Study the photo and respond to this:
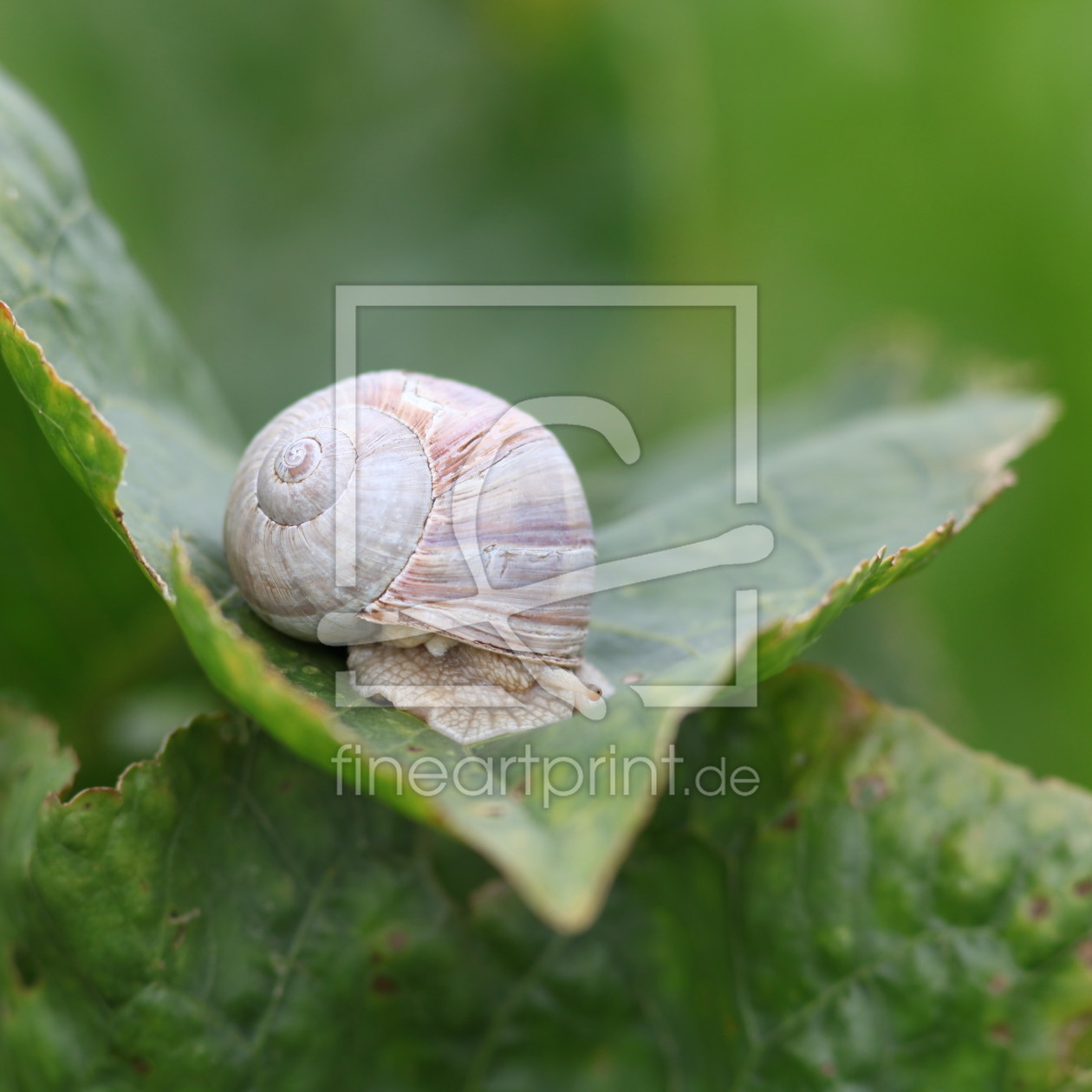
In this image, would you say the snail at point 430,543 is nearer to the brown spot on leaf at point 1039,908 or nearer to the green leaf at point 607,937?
the green leaf at point 607,937

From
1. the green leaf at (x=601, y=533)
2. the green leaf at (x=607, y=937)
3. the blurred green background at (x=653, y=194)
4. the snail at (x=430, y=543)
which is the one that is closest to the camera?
the green leaf at (x=601, y=533)

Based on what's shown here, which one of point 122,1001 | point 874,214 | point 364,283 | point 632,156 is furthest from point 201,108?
point 122,1001

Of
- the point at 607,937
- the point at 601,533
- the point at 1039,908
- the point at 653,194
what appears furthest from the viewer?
the point at 653,194

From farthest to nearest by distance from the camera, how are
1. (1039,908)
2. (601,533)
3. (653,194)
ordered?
(653,194), (601,533), (1039,908)

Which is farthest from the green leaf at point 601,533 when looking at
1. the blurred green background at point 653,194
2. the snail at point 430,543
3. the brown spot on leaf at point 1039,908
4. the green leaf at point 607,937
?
the blurred green background at point 653,194

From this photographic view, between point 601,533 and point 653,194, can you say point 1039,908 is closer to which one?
point 601,533

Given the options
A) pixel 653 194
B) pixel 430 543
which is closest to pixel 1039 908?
pixel 430 543

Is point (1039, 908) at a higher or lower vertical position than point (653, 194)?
lower
